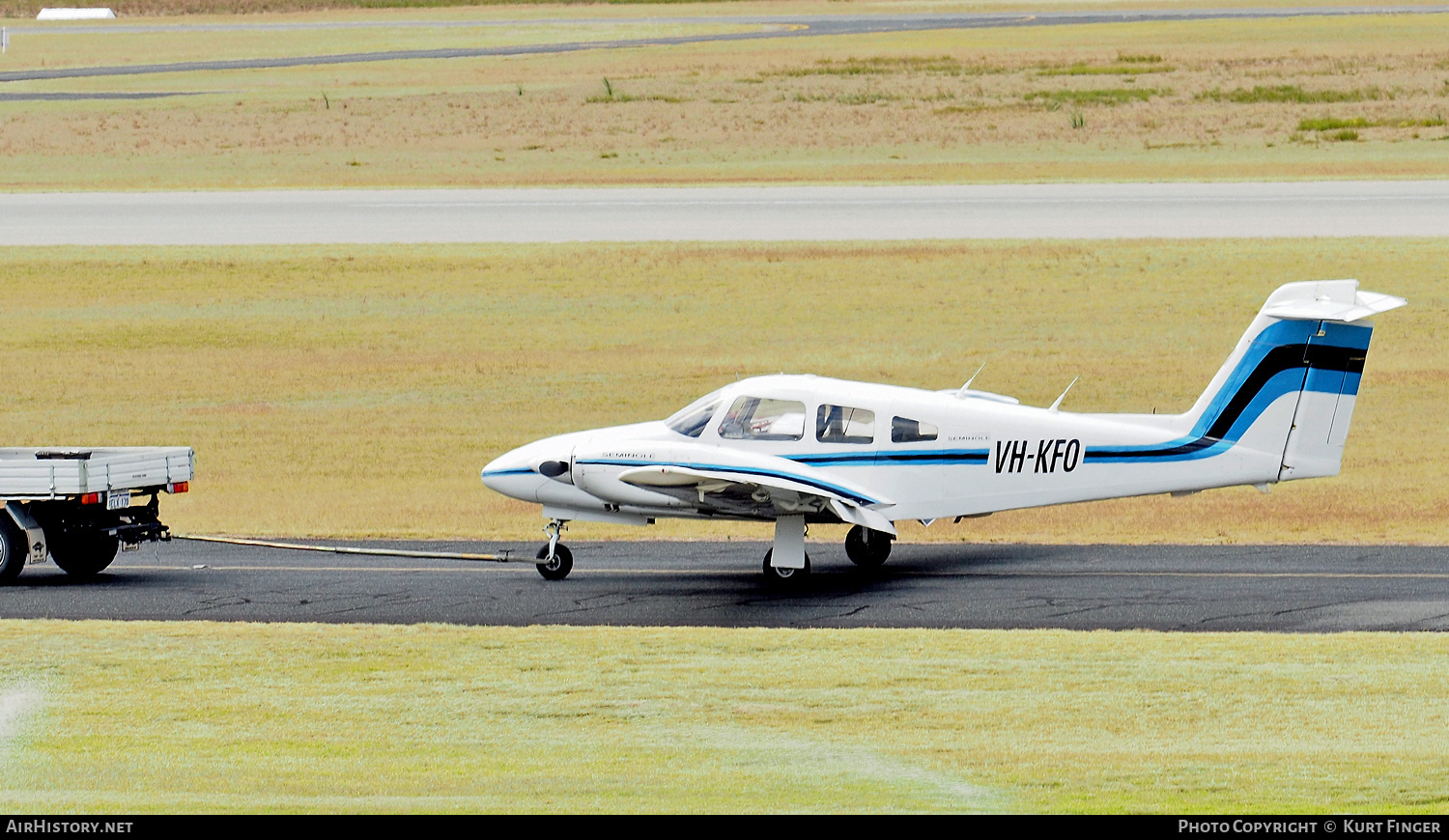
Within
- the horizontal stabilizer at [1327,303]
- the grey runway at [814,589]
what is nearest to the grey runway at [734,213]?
the grey runway at [814,589]

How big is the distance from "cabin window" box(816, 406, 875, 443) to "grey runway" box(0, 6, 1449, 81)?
73.8m

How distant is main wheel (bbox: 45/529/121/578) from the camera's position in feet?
71.5

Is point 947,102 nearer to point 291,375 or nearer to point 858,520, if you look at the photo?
point 291,375

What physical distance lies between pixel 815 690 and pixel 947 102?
5910 cm

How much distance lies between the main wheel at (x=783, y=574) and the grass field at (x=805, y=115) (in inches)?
1509

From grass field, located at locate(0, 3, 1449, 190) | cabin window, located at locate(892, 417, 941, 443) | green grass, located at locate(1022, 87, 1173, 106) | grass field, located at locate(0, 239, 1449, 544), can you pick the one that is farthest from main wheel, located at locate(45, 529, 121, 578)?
green grass, located at locate(1022, 87, 1173, 106)

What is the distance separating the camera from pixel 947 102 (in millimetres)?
71938

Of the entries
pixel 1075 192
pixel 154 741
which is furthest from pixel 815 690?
pixel 1075 192

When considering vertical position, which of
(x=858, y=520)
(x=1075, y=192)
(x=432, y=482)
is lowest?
(x=432, y=482)

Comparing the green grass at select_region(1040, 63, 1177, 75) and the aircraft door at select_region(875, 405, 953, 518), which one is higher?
the green grass at select_region(1040, 63, 1177, 75)

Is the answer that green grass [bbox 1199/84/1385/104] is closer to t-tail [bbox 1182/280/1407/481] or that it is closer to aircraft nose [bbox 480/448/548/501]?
t-tail [bbox 1182/280/1407/481]

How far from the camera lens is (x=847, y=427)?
21.2 m

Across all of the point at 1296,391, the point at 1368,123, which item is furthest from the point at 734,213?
the point at 1296,391

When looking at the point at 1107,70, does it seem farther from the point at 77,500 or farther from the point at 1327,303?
the point at 77,500
